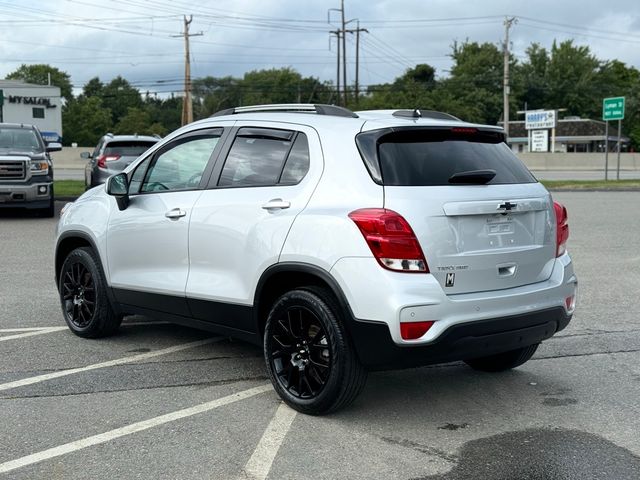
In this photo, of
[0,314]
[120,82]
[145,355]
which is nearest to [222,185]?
[145,355]

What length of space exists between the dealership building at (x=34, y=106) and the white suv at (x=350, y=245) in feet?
293

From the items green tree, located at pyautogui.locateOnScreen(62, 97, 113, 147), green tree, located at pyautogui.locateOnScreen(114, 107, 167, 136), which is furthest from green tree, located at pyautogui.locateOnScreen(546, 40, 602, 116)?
green tree, located at pyautogui.locateOnScreen(62, 97, 113, 147)

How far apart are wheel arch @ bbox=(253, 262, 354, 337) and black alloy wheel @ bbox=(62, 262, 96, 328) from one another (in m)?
2.05

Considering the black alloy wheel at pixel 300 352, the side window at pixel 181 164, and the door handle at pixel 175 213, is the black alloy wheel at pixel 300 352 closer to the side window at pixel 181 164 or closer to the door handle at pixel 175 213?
the door handle at pixel 175 213

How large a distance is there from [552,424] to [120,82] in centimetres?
14443

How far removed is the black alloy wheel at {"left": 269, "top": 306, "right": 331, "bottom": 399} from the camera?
15.4ft

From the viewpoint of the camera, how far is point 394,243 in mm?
4309

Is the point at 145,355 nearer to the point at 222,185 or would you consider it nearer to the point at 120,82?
the point at 222,185

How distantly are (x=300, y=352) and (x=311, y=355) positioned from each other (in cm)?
10

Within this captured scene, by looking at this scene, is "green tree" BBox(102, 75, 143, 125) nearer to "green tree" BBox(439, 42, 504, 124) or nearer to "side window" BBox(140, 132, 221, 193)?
"green tree" BBox(439, 42, 504, 124)

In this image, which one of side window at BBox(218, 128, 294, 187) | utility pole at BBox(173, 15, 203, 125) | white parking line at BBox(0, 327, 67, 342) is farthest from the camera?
utility pole at BBox(173, 15, 203, 125)

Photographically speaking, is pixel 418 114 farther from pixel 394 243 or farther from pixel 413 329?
pixel 413 329

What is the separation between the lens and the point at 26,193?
53.1 feet

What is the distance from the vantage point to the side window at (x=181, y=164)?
569 cm
